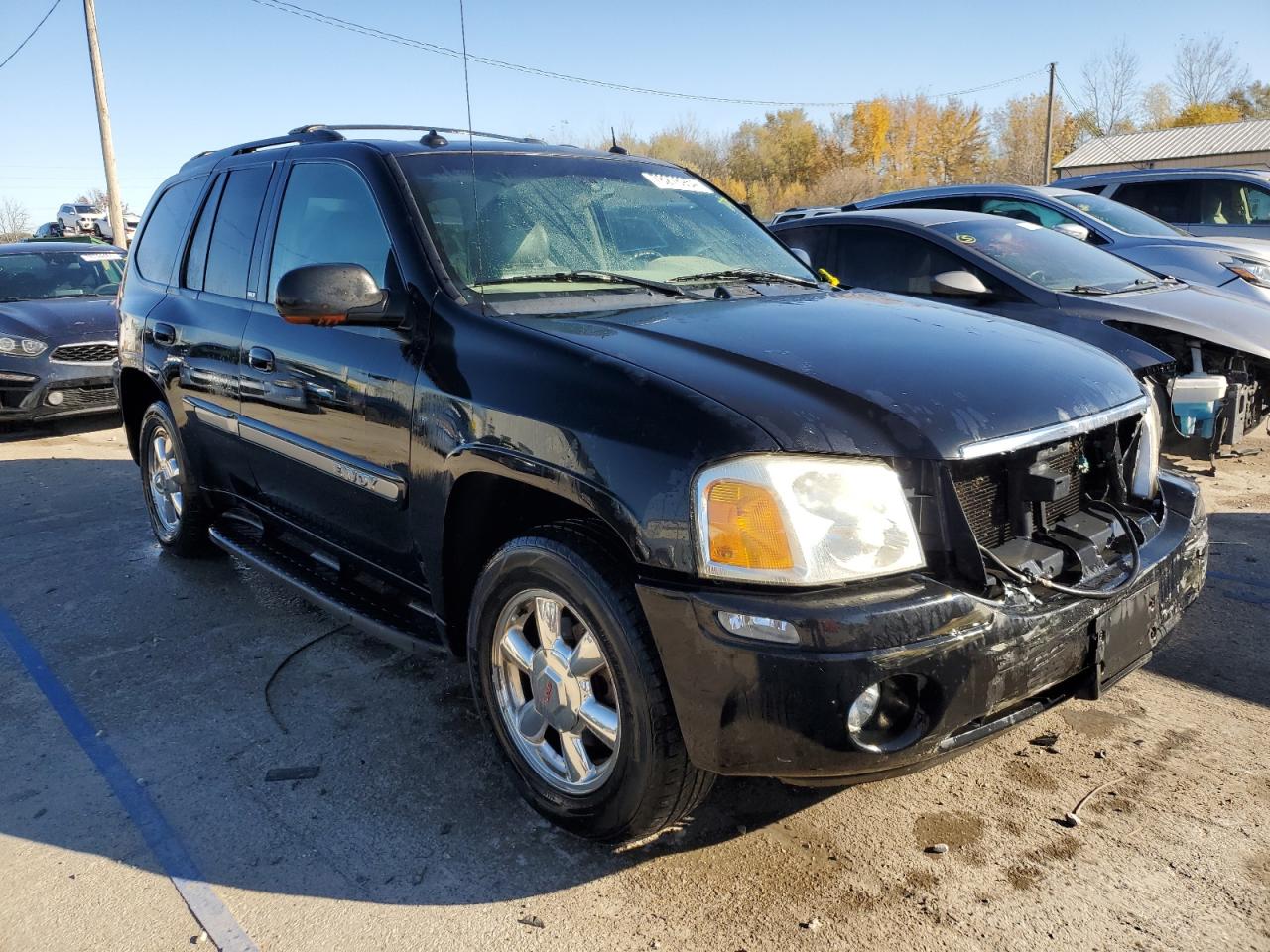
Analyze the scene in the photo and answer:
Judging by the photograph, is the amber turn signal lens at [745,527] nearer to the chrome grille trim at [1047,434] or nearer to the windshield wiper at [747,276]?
the chrome grille trim at [1047,434]

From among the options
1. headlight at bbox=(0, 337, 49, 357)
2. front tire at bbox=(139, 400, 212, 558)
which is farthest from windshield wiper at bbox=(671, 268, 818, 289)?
headlight at bbox=(0, 337, 49, 357)

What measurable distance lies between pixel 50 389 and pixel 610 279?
25.1 ft

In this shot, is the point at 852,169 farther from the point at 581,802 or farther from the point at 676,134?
the point at 581,802

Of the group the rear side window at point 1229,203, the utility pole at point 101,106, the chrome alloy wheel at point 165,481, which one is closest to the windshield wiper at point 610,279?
the chrome alloy wheel at point 165,481

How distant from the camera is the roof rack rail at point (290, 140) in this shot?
3.75 m

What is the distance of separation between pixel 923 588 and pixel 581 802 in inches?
41.0

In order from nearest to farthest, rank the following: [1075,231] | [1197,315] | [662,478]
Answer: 1. [662,478]
2. [1197,315]
3. [1075,231]

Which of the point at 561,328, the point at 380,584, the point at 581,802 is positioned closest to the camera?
the point at 581,802

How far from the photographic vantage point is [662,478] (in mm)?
2199

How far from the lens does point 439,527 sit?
2.86 meters

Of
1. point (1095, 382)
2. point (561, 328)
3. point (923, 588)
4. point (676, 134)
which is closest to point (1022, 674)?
point (923, 588)

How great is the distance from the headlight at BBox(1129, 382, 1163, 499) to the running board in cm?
211

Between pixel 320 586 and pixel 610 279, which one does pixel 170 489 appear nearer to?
pixel 320 586

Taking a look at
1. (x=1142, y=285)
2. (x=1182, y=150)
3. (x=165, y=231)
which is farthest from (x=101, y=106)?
(x=1182, y=150)
